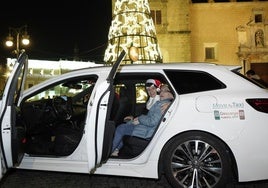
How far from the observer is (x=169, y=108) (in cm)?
473

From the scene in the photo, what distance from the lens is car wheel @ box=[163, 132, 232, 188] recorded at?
4.51 metres

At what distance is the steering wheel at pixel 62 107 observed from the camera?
18.7 feet

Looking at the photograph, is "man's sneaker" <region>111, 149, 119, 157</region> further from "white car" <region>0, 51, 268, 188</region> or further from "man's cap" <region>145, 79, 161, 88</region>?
"man's cap" <region>145, 79, 161, 88</region>

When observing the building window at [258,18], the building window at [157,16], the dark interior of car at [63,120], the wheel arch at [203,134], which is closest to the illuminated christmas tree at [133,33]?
the dark interior of car at [63,120]

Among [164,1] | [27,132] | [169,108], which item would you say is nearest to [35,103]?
[27,132]

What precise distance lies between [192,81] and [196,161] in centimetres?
102

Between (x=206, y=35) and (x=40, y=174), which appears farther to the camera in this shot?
(x=206, y=35)

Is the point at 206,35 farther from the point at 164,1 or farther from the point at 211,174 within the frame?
the point at 211,174

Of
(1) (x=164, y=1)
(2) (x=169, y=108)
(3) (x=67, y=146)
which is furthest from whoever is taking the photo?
(1) (x=164, y=1)

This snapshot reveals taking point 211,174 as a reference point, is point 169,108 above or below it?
above

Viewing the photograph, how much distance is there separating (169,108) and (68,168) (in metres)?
1.55

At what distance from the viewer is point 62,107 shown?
5.79 m

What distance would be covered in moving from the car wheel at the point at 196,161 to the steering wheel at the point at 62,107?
190cm

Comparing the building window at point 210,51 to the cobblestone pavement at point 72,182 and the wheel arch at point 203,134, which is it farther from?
the wheel arch at point 203,134
